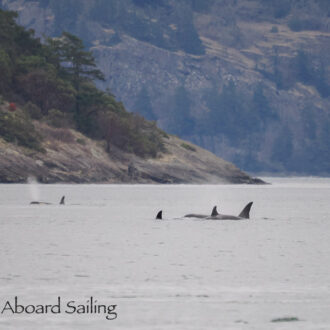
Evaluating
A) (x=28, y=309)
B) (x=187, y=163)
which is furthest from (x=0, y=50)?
(x=28, y=309)

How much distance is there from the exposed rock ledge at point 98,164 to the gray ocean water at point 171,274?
81.9m

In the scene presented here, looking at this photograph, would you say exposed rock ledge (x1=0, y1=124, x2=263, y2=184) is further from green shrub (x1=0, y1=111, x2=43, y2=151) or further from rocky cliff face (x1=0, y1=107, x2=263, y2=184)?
green shrub (x1=0, y1=111, x2=43, y2=151)

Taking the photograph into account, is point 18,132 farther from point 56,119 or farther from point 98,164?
point 98,164

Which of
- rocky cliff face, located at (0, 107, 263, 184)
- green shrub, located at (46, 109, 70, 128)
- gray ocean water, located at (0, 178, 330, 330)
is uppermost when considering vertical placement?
green shrub, located at (46, 109, 70, 128)

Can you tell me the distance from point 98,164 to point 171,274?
11827cm

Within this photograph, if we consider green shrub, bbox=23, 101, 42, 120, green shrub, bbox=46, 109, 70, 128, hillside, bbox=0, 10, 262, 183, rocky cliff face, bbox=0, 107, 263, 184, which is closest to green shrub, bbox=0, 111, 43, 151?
hillside, bbox=0, 10, 262, 183

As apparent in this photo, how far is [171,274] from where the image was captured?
26734 mm

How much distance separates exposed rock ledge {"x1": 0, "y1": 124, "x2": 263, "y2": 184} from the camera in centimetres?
13075

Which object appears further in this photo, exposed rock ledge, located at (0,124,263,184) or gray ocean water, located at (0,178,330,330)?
exposed rock ledge, located at (0,124,263,184)

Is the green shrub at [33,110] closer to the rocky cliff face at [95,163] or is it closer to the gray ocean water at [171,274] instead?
the rocky cliff face at [95,163]

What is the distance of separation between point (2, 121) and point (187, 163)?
43.3m

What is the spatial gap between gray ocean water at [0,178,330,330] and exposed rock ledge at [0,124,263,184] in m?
81.9

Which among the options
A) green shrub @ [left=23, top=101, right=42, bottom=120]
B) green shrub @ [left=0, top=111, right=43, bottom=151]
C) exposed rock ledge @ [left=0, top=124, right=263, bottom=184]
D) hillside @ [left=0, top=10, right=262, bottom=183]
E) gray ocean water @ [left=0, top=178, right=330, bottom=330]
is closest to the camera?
gray ocean water @ [left=0, top=178, right=330, bottom=330]

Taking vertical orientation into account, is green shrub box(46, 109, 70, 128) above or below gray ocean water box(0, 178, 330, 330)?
above
